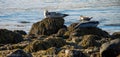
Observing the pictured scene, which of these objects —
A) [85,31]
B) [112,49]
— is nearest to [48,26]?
[85,31]

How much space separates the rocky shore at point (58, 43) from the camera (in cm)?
947

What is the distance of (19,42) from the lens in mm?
15719

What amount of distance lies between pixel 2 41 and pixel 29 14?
24569 mm

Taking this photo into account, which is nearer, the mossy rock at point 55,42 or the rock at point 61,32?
the mossy rock at point 55,42

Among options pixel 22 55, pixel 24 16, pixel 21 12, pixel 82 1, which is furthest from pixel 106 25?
pixel 82 1

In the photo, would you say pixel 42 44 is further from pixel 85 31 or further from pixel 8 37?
pixel 85 31

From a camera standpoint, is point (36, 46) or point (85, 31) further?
point (85, 31)

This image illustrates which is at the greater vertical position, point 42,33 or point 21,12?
point 42,33

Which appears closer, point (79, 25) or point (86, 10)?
point (79, 25)

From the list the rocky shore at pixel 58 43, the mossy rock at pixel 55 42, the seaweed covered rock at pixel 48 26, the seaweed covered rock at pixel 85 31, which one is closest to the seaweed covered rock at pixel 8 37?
the rocky shore at pixel 58 43

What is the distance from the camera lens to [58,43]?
1380 centimetres

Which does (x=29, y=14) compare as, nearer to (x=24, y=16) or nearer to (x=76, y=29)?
(x=24, y=16)

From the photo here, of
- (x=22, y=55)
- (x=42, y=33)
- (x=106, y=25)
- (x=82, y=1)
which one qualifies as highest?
(x=22, y=55)

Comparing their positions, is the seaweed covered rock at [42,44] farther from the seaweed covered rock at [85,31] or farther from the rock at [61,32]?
the rock at [61,32]
